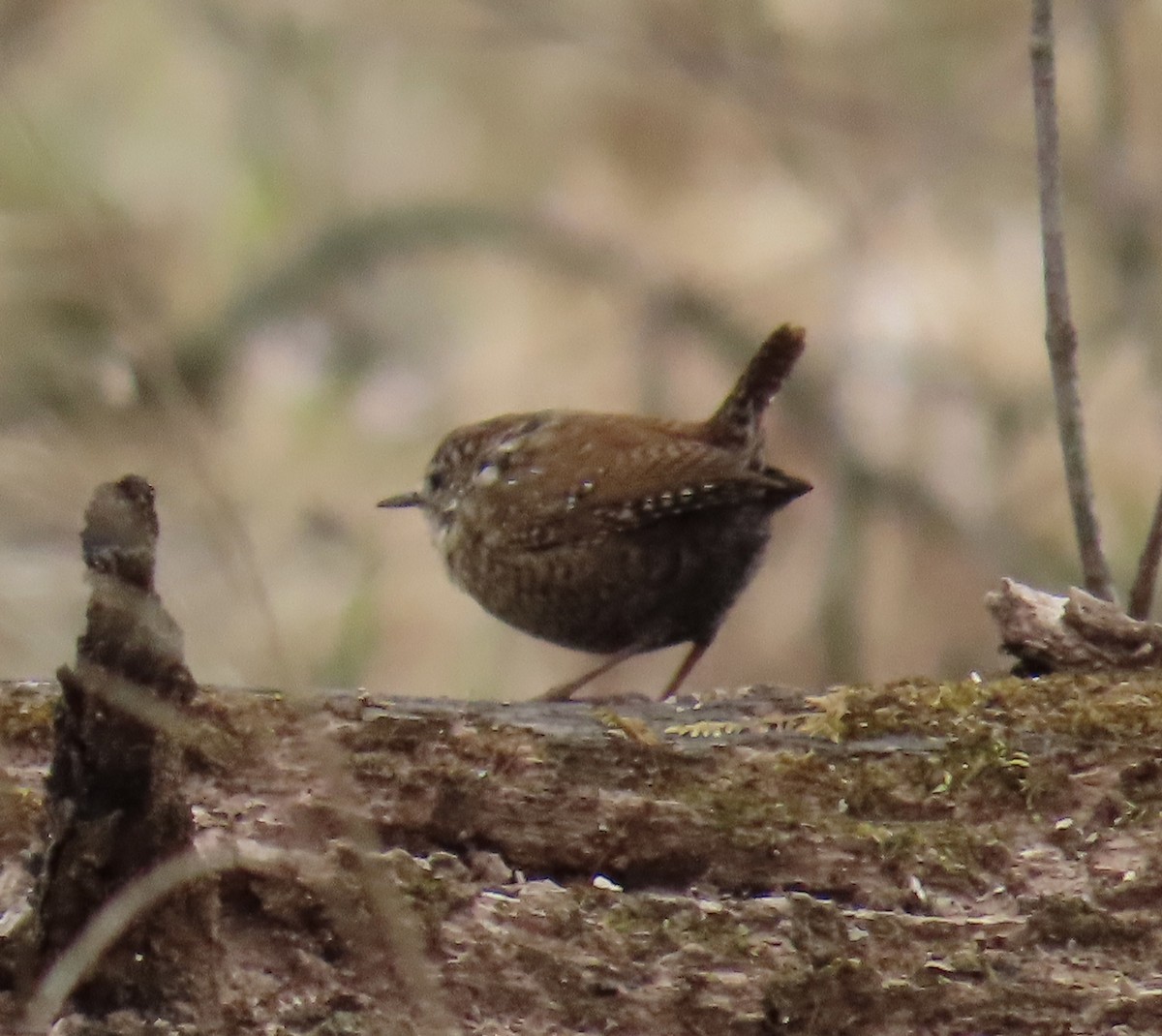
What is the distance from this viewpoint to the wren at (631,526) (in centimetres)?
346

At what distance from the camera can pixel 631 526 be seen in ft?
11.4

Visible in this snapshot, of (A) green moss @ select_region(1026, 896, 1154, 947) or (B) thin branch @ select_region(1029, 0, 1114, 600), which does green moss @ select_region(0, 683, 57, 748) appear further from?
(B) thin branch @ select_region(1029, 0, 1114, 600)

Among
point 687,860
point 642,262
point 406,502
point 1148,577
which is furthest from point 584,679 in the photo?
point 642,262

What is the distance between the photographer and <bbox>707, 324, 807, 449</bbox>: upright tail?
357 centimetres

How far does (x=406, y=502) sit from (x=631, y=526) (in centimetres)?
91

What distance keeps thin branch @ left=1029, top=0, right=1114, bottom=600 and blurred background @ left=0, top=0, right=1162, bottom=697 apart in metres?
1.67

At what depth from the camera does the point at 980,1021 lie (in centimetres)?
204

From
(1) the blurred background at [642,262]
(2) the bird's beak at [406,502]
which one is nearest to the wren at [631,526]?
(2) the bird's beak at [406,502]

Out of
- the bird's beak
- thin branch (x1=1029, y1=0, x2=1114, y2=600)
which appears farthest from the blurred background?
thin branch (x1=1029, y1=0, x2=1114, y2=600)

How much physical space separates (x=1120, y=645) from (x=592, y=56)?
438 centimetres

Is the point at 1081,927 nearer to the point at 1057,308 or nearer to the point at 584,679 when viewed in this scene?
the point at 1057,308

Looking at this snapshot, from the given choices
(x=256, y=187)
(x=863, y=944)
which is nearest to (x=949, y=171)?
(x=256, y=187)

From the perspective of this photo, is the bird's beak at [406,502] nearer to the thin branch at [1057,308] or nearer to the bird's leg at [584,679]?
the bird's leg at [584,679]

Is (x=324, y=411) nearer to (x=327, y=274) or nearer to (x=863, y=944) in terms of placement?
(x=327, y=274)
